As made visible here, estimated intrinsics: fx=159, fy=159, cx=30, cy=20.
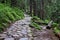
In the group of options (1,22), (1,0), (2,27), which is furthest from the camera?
(1,0)

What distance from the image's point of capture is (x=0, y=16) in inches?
455

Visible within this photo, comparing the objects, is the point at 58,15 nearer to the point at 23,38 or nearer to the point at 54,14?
the point at 54,14

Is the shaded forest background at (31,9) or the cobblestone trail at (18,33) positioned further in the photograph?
the shaded forest background at (31,9)

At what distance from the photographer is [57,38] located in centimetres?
893

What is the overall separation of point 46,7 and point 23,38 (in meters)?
25.8

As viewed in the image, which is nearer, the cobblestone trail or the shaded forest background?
the cobblestone trail

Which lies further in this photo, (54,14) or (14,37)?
(54,14)

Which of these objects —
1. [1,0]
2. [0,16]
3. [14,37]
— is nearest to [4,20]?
[0,16]

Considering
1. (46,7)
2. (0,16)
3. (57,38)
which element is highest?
(0,16)

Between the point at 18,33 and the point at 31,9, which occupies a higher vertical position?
the point at 18,33

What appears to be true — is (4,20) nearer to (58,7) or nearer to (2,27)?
(2,27)

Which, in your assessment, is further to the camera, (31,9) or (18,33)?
(31,9)

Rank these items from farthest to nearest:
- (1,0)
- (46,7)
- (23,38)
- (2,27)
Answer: (46,7) → (1,0) → (2,27) → (23,38)

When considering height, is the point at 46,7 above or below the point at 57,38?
below
